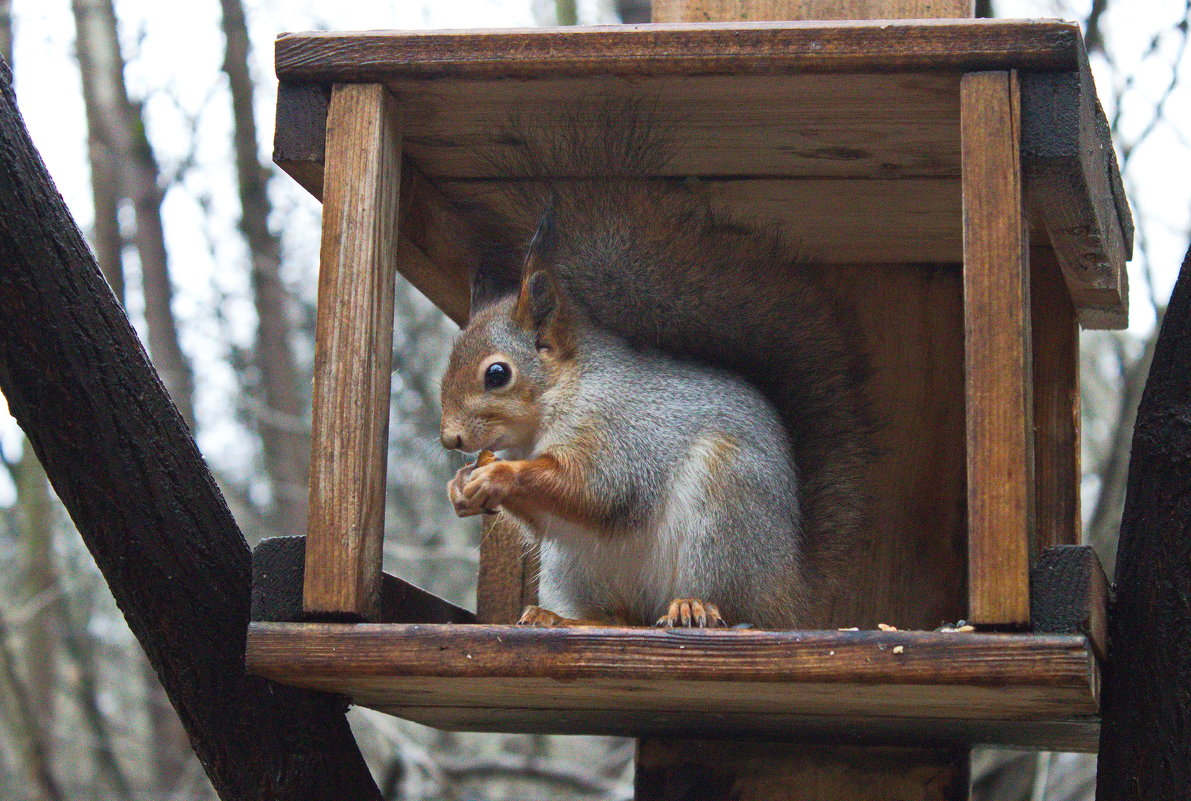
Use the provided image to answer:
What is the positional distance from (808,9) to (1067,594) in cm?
93

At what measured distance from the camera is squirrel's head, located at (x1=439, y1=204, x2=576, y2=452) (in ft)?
5.51

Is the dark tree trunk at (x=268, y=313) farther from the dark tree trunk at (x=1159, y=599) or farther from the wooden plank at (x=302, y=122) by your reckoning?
the dark tree trunk at (x=1159, y=599)

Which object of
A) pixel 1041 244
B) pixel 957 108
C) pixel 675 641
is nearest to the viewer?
pixel 675 641

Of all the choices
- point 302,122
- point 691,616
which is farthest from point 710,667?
point 302,122

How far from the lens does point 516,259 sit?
6.42 ft

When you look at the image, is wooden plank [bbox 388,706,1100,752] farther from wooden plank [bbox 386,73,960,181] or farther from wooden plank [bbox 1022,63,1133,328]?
wooden plank [bbox 386,73,960,181]

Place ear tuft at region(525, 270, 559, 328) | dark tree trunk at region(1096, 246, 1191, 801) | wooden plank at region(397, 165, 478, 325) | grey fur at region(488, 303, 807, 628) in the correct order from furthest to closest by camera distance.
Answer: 1. wooden plank at region(397, 165, 478, 325)
2. ear tuft at region(525, 270, 559, 328)
3. grey fur at region(488, 303, 807, 628)
4. dark tree trunk at region(1096, 246, 1191, 801)

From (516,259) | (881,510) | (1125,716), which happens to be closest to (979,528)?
(1125,716)

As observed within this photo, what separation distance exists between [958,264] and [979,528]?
0.88m

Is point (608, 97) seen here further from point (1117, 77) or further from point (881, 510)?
point (1117, 77)

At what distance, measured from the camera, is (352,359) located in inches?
56.3

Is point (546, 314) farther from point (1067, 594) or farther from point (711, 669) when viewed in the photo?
point (1067, 594)

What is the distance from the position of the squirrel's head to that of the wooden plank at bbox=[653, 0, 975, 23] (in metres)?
0.41

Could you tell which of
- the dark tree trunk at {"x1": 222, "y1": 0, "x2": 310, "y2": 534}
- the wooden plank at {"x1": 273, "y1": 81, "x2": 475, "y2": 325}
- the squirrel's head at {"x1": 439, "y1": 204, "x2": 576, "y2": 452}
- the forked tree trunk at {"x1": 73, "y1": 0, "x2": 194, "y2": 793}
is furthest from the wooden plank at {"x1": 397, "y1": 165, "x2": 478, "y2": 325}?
the forked tree trunk at {"x1": 73, "y1": 0, "x2": 194, "y2": 793}
